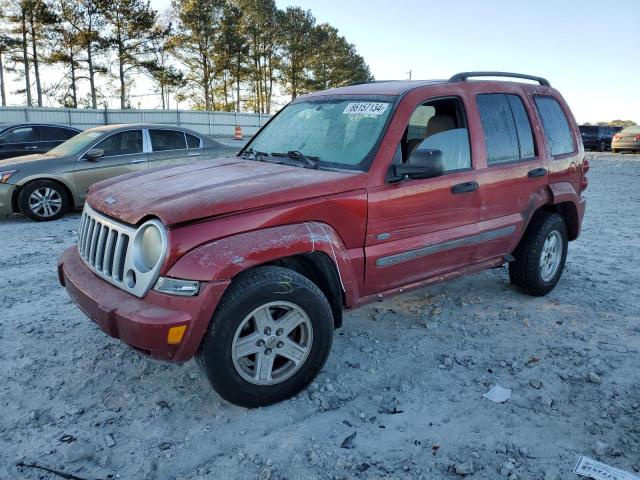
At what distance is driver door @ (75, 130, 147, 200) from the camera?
8.49m

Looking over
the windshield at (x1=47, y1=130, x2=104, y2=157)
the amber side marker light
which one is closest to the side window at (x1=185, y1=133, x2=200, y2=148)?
the windshield at (x1=47, y1=130, x2=104, y2=157)

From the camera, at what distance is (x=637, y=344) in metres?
4.05

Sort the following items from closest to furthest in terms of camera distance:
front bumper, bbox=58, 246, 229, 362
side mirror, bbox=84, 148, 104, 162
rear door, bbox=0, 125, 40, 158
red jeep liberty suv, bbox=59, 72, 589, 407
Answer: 1. front bumper, bbox=58, 246, 229, 362
2. red jeep liberty suv, bbox=59, 72, 589, 407
3. side mirror, bbox=84, 148, 104, 162
4. rear door, bbox=0, 125, 40, 158

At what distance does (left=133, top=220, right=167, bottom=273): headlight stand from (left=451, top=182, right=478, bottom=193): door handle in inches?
83.6

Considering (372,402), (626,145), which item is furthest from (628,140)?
(372,402)

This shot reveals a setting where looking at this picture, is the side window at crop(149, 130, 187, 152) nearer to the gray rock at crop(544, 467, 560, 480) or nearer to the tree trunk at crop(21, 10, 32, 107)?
the gray rock at crop(544, 467, 560, 480)

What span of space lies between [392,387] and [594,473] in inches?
48.2

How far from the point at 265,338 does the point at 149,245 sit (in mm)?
831

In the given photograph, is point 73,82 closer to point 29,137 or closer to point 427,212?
point 29,137

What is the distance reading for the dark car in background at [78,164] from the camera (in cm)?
816

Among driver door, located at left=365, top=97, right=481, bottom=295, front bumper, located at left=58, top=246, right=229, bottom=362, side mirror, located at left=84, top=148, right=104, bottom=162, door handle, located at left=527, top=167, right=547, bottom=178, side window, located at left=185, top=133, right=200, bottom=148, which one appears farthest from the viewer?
side window, located at left=185, top=133, right=200, bottom=148

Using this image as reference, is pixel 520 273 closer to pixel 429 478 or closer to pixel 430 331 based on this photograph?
pixel 430 331

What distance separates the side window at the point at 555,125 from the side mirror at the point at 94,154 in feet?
21.6

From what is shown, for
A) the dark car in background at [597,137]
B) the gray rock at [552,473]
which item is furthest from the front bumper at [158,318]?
the dark car in background at [597,137]
